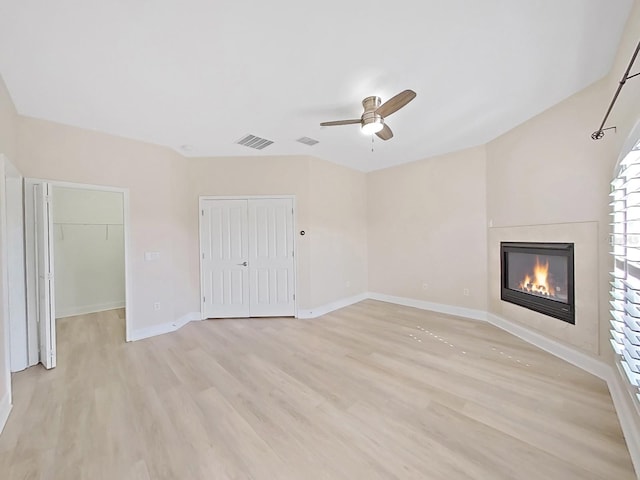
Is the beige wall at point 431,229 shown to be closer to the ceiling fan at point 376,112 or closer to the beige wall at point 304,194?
the beige wall at point 304,194

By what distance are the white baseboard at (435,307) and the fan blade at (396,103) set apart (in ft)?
11.5

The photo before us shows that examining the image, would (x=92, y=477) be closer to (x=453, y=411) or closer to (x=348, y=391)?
(x=348, y=391)

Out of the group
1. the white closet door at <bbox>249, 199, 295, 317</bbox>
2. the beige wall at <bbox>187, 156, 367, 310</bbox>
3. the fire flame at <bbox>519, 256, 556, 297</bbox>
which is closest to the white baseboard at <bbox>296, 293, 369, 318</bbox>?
the beige wall at <bbox>187, 156, 367, 310</bbox>

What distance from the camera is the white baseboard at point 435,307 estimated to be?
4101 mm

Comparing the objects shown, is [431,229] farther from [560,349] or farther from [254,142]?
[254,142]

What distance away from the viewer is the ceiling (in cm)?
161

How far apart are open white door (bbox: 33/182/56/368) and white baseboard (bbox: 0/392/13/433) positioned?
0.76 metres

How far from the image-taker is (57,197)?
15.2 ft

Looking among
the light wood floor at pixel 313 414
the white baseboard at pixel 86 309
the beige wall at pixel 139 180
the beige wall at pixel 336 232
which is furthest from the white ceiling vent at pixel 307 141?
the white baseboard at pixel 86 309

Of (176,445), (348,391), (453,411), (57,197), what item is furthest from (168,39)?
(57,197)

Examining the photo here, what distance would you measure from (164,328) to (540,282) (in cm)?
520

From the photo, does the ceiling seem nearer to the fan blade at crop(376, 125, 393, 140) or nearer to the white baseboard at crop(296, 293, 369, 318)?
the fan blade at crop(376, 125, 393, 140)

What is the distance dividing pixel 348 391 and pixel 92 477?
1.78m

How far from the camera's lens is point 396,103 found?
2.22 meters
